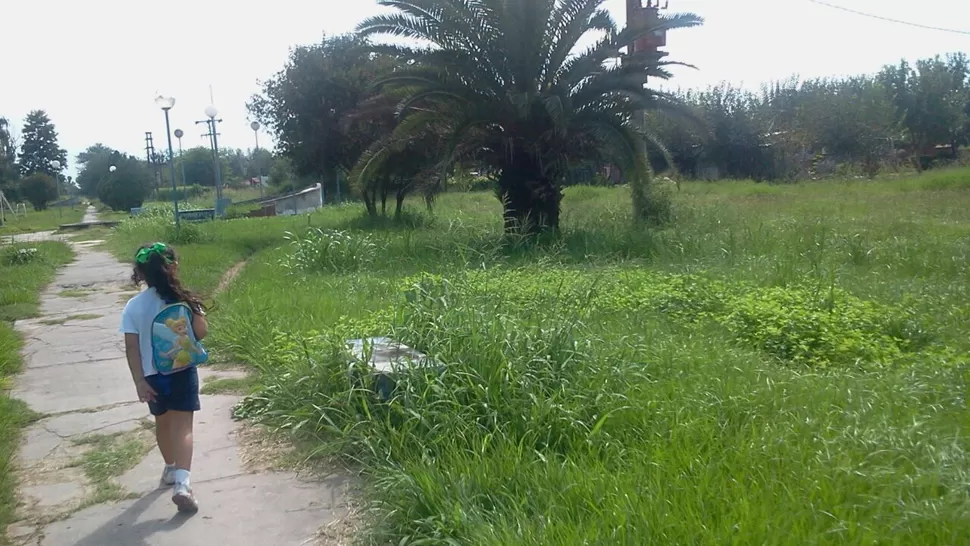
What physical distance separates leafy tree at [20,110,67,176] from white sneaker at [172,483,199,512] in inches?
2988

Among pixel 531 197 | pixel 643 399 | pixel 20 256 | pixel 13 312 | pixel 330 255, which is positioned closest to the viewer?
pixel 643 399

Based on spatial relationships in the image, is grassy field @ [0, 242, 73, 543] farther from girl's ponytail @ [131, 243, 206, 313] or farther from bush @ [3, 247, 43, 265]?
girl's ponytail @ [131, 243, 206, 313]

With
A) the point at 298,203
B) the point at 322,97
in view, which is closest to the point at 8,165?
the point at 298,203

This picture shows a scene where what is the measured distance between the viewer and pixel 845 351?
5.75 metres

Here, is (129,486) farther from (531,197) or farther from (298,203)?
(298,203)

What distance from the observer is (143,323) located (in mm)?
4168

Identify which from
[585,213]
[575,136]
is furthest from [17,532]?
[585,213]

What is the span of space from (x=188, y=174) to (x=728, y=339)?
2916 inches

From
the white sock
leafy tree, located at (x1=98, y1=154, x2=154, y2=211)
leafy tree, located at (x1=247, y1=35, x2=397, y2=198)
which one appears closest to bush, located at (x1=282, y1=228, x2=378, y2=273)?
the white sock

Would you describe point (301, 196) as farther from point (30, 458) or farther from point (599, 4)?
point (30, 458)

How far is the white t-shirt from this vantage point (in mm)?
4137

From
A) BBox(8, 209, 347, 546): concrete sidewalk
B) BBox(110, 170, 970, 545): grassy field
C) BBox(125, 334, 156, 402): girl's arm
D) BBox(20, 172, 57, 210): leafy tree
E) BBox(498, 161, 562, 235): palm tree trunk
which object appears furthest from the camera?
BBox(20, 172, 57, 210): leafy tree

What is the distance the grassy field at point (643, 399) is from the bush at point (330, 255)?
1367mm

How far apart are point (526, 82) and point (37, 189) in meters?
53.0
